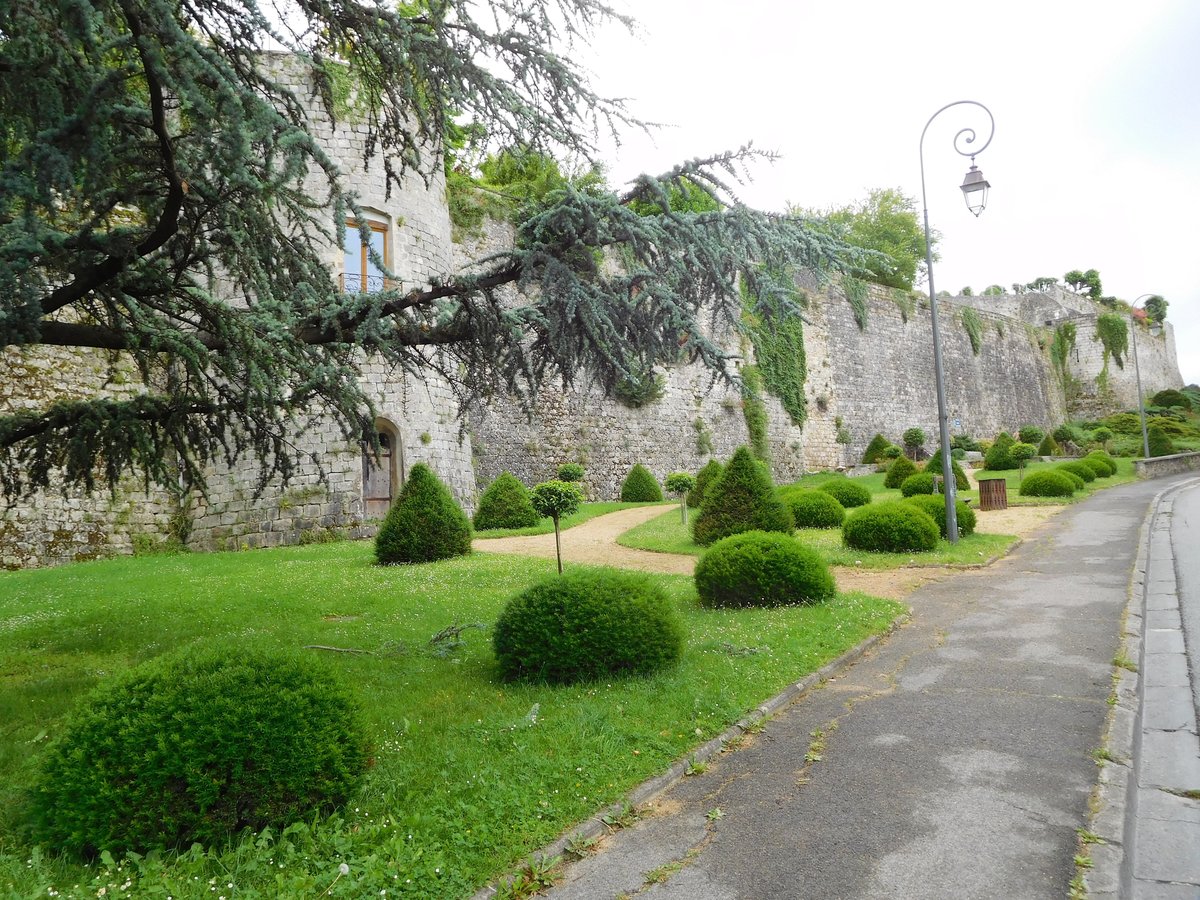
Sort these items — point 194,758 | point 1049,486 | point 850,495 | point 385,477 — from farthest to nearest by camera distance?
point 1049,486, point 850,495, point 385,477, point 194,758

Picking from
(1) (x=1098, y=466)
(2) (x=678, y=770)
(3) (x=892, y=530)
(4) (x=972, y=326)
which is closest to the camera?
(2) (x=678, y=770)

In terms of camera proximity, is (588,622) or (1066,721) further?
(588,622)

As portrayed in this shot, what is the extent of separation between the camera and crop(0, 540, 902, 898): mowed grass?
2.98 m

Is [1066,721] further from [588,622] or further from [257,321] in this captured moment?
[257,321]

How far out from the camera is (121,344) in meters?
4.80

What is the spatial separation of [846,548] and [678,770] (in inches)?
334

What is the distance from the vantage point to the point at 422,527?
37.2 ft

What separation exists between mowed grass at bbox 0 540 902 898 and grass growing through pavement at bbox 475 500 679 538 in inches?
192

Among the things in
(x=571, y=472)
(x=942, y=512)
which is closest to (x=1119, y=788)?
(x=942, y=512)

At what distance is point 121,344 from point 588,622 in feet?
11.1

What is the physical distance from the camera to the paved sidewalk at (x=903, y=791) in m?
2.92

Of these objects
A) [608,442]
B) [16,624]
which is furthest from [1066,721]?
[608,442]

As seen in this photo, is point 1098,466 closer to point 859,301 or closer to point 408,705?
point 859,301

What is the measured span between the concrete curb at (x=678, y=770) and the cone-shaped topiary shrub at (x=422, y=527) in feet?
22.0
